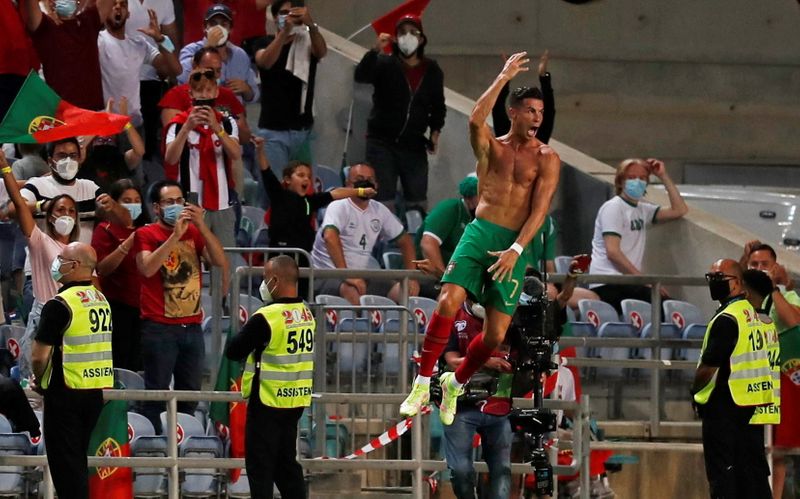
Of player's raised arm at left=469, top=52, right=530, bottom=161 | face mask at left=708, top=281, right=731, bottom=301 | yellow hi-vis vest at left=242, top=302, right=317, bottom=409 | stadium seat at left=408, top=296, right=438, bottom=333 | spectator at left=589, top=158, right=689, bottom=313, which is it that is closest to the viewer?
player's raised arm at left=469, top=52, right=530, bottom=161

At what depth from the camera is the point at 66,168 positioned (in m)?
13.9

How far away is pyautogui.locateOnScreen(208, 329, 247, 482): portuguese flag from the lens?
41.8 ft

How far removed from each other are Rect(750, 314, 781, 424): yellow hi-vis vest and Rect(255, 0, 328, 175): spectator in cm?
549

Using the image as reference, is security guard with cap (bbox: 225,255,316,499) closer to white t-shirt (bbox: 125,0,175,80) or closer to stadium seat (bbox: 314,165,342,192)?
white t-shirt (bbox: 125,0,175,80)

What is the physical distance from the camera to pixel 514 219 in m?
11.5

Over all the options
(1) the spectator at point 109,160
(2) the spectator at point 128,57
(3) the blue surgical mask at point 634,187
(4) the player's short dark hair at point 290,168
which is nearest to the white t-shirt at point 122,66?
(2) the spectator at point 128,57

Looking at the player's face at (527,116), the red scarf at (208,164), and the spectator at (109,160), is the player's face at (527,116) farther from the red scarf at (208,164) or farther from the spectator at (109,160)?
the spectator at (109,160)

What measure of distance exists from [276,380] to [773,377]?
351 centimetres

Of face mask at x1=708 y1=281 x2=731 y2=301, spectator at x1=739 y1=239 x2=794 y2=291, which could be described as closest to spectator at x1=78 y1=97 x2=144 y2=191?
spectator at x1=739 y1=239 x2=794 y2=291

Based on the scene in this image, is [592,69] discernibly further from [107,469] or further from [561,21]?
[107,469]

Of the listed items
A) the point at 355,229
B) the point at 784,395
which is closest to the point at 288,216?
the point at 355,229

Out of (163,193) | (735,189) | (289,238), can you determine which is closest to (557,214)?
(735,189)

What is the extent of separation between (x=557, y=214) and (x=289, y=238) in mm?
3631

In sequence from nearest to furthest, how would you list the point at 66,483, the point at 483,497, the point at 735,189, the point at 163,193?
the point at 66,483, the point at 483,497, the point at 163,193, the point at 735,189
